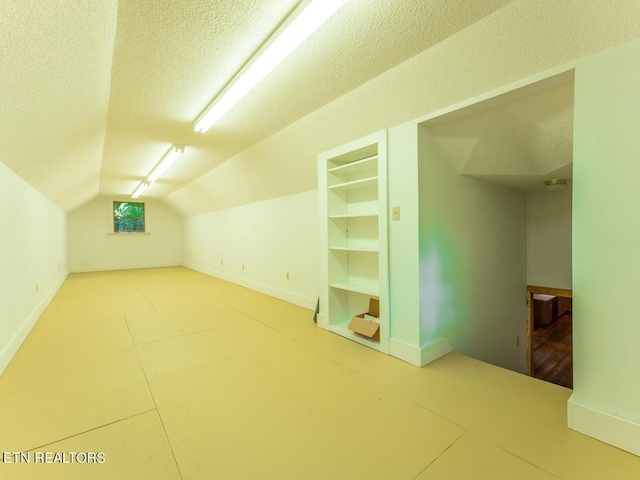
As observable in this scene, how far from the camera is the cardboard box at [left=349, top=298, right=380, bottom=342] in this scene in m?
2.50

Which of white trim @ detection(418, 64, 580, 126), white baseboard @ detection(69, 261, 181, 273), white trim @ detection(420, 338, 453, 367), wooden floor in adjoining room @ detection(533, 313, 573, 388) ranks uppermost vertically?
white trim @ detection(418, 64, 580, 126)

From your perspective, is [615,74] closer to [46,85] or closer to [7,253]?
[46,85]

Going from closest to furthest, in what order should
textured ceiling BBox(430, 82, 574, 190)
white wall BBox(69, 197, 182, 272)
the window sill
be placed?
textured ceiling BBox(430, 82, 574, 190)
white wall BBox(69, 197, 182, 272)
the window sill

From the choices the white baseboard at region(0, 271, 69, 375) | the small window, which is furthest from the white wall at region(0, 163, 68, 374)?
the small window

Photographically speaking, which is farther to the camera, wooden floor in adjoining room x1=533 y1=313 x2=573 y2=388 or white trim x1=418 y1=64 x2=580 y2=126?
wooden floor in adjoining room x1=533 y1=313 x2=573 y2=388

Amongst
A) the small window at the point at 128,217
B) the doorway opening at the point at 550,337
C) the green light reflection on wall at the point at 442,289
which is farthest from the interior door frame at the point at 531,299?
the small window at the point at 128,217

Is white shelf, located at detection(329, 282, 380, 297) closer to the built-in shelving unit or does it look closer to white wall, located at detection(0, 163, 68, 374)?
→ the built-in shelving unit

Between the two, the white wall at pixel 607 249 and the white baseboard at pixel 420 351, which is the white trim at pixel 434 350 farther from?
the white wall at pixel 607 249

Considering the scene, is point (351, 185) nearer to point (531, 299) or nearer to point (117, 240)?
point (531, 299)

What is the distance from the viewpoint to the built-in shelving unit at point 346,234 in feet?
9.43

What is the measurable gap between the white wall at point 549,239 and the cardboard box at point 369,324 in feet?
8.36

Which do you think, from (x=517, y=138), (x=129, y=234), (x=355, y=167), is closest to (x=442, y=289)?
(x=517, y=138)

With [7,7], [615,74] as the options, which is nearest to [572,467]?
[615,74]

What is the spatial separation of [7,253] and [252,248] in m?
3.27
